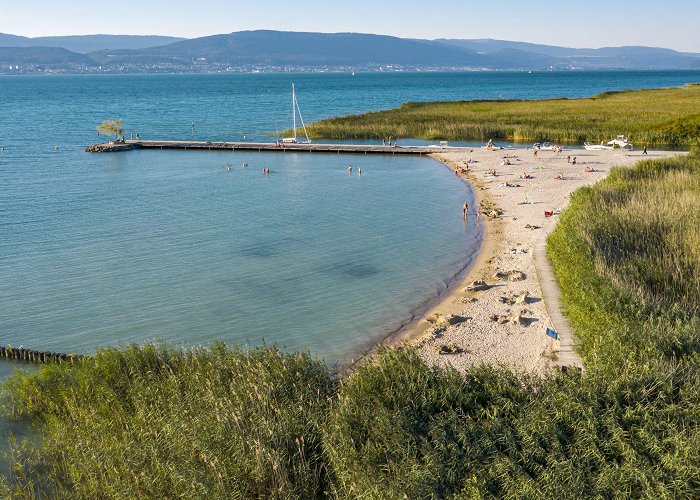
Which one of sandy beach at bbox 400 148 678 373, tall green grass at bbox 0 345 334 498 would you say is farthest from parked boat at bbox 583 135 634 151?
tall green grass at bbox 0 345 334 498

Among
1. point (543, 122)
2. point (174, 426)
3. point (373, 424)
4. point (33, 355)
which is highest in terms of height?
point (543, 122)

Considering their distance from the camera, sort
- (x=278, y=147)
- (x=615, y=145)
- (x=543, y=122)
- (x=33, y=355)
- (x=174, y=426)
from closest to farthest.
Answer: (x=174, y=426), (x=33, y=355), (x=615, y=145), (x=278, y=147), (x=543, y=122)

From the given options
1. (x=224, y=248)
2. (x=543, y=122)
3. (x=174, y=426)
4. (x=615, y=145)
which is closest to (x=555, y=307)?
(x=174, y=426)

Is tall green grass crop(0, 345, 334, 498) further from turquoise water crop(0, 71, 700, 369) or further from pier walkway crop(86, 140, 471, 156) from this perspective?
pier walkway crop(86, 140, 471, 156)

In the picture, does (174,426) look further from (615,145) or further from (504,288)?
(615,145)

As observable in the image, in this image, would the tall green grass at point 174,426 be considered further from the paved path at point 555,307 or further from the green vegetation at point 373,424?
the paved path at point 555,307

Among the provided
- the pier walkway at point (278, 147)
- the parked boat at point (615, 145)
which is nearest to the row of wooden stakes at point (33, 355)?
the pier walkway at point (278, 147)
